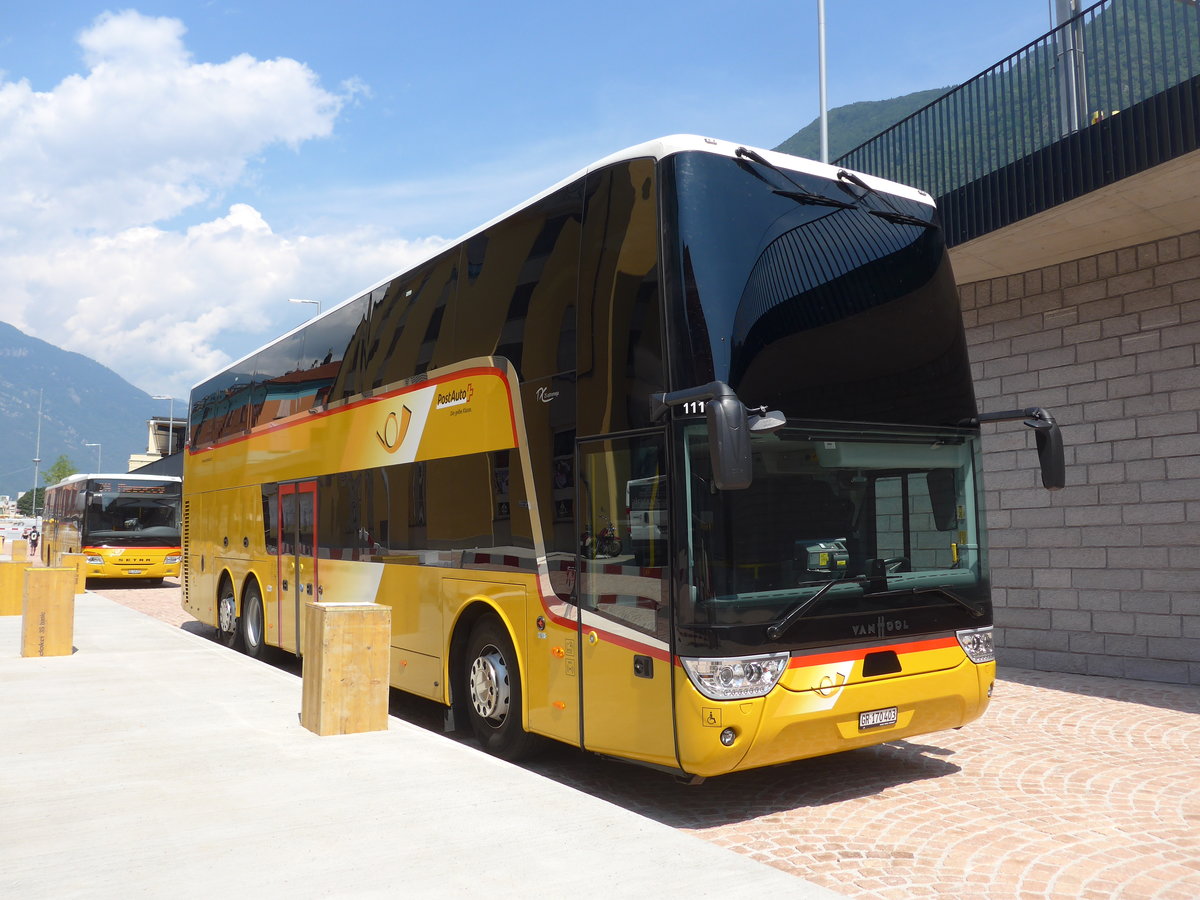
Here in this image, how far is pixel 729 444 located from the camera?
5086 millimetres

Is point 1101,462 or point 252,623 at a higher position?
point 1101,462

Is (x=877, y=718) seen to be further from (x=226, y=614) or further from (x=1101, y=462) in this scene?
(x=226, y=614)

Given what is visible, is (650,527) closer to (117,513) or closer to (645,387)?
(645,387)

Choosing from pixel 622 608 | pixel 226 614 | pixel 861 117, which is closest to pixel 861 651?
pixel 622 608

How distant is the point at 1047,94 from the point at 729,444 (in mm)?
7810

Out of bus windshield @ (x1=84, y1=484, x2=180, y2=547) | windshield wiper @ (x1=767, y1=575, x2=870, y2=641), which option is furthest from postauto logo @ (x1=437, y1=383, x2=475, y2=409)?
bus windshield @ (x1=84, y1=484, x2=180, y2=547)

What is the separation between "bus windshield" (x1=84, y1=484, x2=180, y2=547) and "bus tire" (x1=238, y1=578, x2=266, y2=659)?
658 inches

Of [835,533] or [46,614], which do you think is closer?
[835,533]

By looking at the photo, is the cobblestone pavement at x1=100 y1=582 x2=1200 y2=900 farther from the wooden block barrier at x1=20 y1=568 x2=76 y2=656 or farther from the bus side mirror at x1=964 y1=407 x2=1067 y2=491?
the wooden block barrier at x1=20 y1=568 x2=76 y2=656

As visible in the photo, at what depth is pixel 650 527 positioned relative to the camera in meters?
5.82

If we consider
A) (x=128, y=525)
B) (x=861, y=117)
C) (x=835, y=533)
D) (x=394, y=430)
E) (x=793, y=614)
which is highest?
(x=861, y=117)

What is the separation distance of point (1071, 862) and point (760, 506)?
236cm

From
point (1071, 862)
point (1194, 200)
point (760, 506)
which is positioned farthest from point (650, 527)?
point (1194, 200)

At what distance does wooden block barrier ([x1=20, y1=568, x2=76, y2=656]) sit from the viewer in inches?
475
